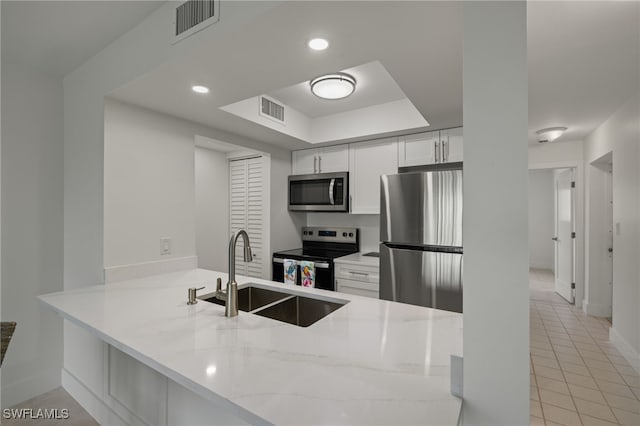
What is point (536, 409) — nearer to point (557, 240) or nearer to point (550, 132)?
point (550, 132)

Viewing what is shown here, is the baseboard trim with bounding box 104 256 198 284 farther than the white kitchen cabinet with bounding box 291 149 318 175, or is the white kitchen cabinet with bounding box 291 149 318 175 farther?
the white kitchen cabinet with bounding box 291 149 318 175

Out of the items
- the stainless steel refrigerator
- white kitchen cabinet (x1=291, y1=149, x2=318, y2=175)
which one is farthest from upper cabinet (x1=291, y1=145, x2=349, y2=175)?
the stainless steel refrigerator

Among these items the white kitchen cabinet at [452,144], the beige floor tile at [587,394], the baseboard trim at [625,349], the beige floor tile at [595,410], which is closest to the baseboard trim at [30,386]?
the white kitchen cabinet at [452,144]

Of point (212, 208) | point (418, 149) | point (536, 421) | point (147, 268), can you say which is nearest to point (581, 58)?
point (418, 149)

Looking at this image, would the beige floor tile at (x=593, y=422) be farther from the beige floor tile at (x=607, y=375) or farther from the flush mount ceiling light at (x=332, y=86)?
the flush mount ceiling light at (x=332, y=86)

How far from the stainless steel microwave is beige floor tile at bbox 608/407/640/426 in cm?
247

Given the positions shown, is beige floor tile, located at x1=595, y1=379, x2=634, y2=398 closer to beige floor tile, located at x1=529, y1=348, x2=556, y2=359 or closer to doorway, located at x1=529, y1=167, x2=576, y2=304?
beige floor tile, located at x1=529, y1=348, x2=556, y2=359

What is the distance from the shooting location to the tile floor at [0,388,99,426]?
72.4 inches

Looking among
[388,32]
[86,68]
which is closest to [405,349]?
[388,32]

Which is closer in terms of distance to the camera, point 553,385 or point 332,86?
point 332,86

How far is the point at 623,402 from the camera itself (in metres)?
2.02

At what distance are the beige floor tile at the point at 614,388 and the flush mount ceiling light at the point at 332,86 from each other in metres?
2.89

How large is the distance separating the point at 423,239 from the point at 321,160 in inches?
65.1

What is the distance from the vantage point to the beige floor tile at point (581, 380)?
2213mm
